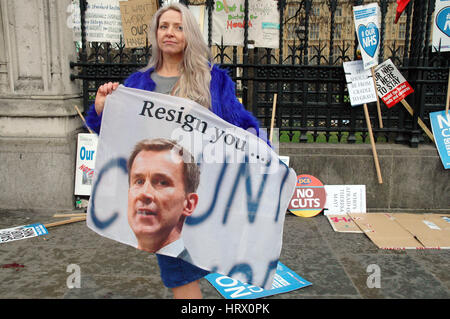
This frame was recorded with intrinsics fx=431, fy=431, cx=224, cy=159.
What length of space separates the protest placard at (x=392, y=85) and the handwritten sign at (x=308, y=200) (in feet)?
5.43

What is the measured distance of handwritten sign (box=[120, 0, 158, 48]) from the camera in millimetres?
5922

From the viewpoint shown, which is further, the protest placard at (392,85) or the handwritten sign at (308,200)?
the protest placard at (392,85)

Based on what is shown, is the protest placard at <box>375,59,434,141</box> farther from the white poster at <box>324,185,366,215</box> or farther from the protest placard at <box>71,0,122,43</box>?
the protest placard at <box>71,0,122,43</box>

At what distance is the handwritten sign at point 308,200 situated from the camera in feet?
19.2

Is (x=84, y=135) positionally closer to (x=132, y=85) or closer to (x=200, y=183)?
(x=132, y=85)

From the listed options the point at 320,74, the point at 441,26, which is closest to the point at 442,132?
the point at 441,26

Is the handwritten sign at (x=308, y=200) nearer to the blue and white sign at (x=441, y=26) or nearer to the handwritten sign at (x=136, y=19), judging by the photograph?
the blue and white sign at (x=441, y=26)

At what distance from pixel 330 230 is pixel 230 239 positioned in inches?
116

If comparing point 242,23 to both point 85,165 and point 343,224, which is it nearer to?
point 85,165

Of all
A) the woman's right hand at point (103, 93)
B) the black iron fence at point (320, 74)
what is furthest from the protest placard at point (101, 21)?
the woman's right hand at point (103, 93)

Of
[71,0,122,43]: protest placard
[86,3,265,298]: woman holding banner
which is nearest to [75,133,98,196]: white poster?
[71,0,122,43]: protest placard

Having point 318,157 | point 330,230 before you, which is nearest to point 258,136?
point 330,230

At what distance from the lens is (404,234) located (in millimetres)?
5047

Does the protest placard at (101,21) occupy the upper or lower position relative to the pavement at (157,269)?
upper
